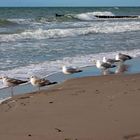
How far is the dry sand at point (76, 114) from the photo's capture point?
5840 mm

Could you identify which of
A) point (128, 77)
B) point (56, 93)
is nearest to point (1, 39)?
point (128, 77)

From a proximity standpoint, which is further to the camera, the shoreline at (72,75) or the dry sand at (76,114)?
the shoreline at (72,75)

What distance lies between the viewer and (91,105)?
7398mm

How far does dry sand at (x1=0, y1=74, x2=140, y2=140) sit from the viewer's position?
19.2 ft

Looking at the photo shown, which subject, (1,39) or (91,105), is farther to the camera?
(1,39)

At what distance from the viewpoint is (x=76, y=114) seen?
6855 mm

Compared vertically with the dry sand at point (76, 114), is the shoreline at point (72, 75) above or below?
below

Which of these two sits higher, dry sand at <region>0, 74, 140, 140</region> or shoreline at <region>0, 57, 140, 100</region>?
dry sand at <region>0, 74, 140, 140</region>

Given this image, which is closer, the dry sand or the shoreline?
the dry sand

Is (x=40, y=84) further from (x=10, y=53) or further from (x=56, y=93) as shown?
(x=10, y=53)

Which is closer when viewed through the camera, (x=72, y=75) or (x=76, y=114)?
(x=76, y=114)

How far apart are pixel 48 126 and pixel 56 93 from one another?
2524mm

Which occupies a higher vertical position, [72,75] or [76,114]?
[76,114]

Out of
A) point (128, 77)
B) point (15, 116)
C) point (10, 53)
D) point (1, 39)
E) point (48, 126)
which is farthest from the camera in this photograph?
point (1, 39)
